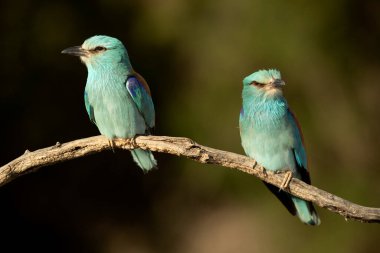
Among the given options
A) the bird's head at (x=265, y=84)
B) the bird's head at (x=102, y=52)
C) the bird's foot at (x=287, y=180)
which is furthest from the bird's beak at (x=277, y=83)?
the bird's head at (x=102, y=52)

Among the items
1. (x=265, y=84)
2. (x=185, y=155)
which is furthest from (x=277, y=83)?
(x=185, y=155)

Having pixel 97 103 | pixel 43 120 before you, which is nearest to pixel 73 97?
pixel 43 120

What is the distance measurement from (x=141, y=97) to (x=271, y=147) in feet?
2.17

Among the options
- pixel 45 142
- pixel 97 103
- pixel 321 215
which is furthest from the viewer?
pixel 45 142

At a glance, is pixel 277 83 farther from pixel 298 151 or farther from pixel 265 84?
pixel 298 151

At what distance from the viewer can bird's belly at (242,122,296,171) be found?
150 inches

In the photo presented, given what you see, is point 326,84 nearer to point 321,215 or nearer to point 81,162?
point 321,215

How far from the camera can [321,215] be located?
6.11 m

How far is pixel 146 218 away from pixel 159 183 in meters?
0.33

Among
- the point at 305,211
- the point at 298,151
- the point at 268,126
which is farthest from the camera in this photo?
the point at 305,211

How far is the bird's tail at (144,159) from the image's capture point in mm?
3992

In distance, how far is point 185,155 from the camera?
11.3ft

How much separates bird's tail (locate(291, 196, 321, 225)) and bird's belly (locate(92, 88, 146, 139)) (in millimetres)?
928

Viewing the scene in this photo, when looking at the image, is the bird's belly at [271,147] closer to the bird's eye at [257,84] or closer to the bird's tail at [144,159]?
the bird's eye at [257,84]
